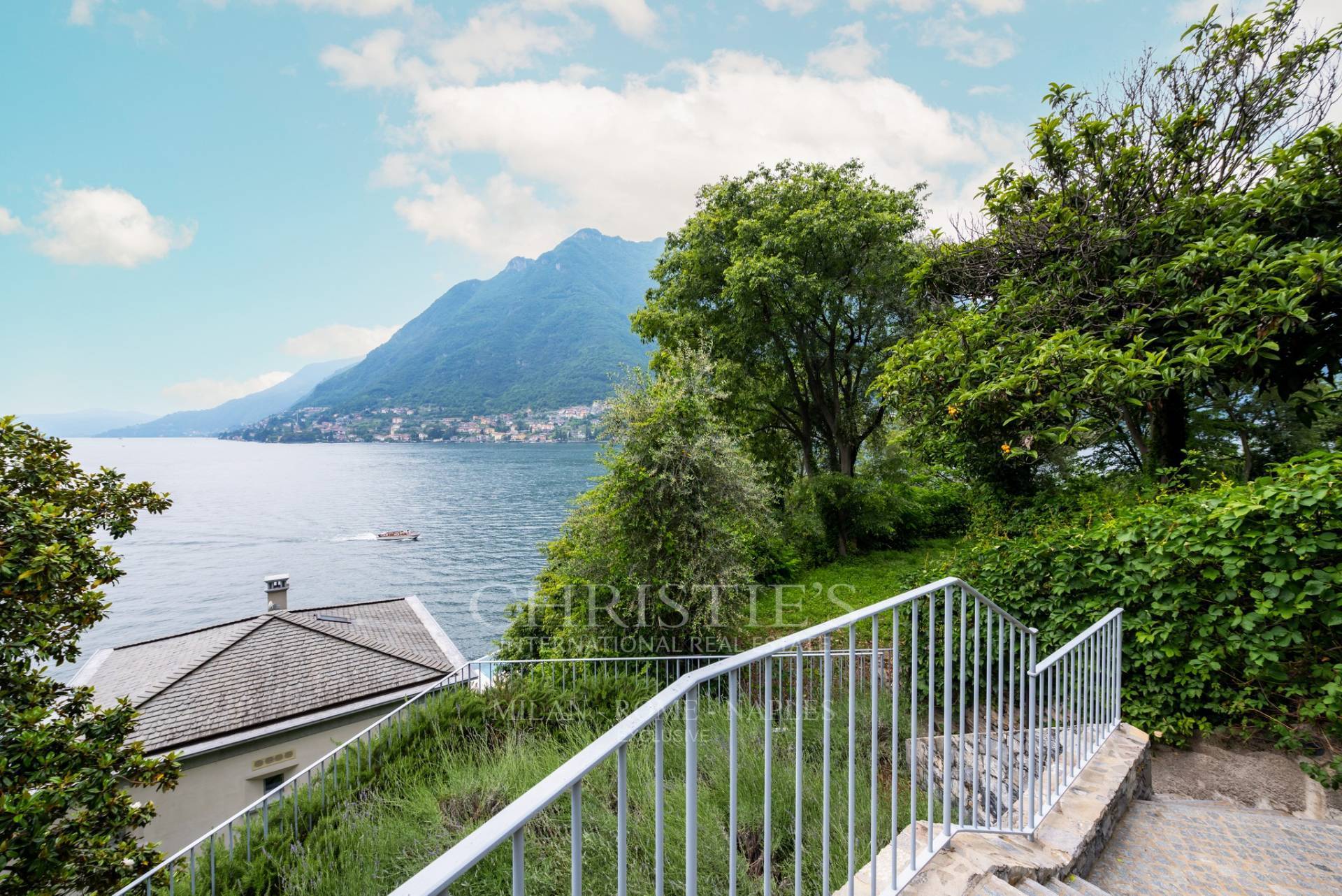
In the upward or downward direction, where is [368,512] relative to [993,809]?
downward

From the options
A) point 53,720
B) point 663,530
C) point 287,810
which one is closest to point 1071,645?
point 663,530

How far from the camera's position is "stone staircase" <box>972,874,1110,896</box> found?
1.90 meters

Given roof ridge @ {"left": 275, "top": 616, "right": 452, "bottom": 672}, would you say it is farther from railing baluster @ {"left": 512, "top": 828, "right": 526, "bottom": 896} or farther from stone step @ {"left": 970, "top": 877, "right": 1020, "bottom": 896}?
railing baluster @ {"left": 512, "top": 828, "right": 526, "bottom": 896}

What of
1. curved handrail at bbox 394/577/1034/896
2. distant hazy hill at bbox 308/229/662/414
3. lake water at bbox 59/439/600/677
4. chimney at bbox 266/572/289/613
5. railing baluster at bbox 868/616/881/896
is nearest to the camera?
curved handrail at bbox 394/577/1034/896

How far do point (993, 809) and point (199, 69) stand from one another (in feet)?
187

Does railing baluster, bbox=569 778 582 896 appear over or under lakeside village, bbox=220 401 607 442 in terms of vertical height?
under

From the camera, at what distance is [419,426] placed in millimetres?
132250

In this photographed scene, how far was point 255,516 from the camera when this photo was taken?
208ft

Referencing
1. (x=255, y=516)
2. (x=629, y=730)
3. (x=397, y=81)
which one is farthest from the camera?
(x=255, y=516)

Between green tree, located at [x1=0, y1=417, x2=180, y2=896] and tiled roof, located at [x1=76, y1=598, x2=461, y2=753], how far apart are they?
5853 mm

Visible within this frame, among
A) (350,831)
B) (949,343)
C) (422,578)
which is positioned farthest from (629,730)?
(422,578)

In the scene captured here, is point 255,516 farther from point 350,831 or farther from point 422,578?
point 350,831

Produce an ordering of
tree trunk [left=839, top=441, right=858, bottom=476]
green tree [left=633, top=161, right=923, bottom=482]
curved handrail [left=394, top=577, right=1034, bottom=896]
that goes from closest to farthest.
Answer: curved handrail [left=394, top=577, right=1034, bottom=896] < green tree [left=633, top=161, right=923, bottom=482] < tree trunk [left=839, top=441, right=858, bottom=476]

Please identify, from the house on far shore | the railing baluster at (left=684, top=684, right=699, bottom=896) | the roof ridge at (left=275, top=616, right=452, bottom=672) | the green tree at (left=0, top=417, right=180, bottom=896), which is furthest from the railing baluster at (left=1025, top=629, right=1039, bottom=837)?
the roof ridge at (left=275, top=616, right=452, bottom=672)
